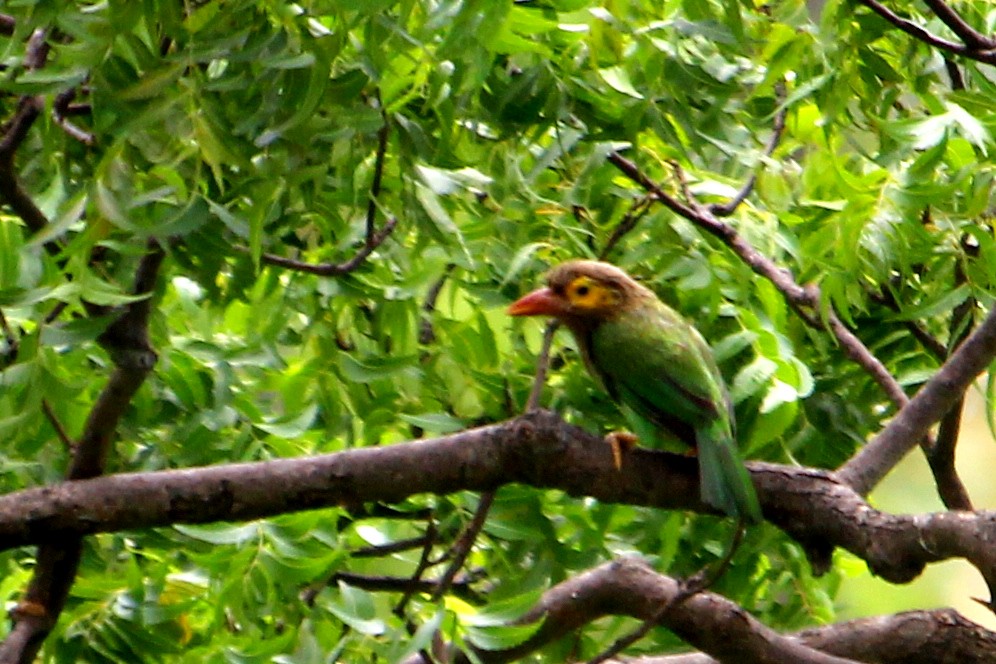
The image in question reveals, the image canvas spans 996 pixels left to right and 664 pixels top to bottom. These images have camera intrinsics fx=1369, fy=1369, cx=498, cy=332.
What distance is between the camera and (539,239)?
2951 mm

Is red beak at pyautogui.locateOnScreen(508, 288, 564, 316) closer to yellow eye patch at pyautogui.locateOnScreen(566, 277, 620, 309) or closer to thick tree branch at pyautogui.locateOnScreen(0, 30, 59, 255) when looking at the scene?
yellow eye patch at pyautogui.locateOnScreen(566, 277, 620, 309)

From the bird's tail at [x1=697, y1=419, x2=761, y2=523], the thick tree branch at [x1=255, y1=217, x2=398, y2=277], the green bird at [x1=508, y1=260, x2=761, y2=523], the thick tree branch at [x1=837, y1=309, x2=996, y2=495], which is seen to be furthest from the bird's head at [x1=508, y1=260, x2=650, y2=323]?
the thick tree branch at [x1=837, y1=309, x2=996, y2=495]

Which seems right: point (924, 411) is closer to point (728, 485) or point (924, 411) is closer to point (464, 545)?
point (728, 485)

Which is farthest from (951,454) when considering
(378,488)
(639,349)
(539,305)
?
(378,488)

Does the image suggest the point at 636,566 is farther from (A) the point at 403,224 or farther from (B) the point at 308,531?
(A) the point at 403,224

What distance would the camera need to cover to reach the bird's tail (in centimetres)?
239

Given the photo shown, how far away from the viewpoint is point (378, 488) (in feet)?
7.73

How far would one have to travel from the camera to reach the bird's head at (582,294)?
289 centimetres

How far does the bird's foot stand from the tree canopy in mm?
34

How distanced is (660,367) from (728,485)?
491 millimetres

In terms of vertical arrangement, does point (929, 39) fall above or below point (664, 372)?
above

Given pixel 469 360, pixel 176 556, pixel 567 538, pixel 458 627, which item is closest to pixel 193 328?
pixel 176 556

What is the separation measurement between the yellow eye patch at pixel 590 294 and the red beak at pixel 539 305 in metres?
0.04

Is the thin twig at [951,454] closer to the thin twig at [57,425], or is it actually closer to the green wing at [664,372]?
the green wing at [664,372]
